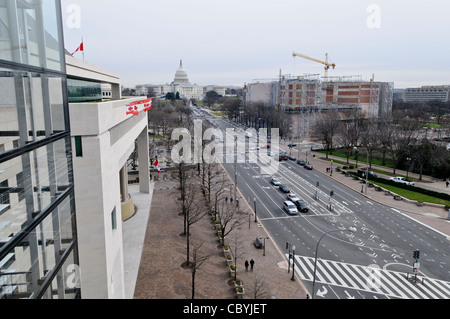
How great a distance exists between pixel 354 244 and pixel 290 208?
6.97m

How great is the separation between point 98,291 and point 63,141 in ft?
18.6

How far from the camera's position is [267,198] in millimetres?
33500

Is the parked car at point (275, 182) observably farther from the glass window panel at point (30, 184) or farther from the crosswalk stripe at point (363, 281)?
the glass window panel at point (30, 184)

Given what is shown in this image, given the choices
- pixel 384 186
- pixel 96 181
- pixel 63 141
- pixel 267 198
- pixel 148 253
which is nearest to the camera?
pixel 63 141

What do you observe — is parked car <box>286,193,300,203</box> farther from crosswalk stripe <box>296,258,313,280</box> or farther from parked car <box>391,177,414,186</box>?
parked car <box>391,177,414,186</box>

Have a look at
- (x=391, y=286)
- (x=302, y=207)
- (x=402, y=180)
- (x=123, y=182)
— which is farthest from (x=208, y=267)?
(x=402, y=180)

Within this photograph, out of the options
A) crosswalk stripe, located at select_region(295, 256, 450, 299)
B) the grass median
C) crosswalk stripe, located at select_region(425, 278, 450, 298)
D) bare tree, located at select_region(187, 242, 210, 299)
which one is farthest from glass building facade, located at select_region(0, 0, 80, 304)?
the grass median

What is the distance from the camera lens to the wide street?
60.5 ft

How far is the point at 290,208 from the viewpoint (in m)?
29.3

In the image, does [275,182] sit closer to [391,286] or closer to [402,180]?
[402,180]

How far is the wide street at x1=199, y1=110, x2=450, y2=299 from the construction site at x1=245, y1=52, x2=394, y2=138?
41.6m

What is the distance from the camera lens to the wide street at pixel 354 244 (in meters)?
18.5

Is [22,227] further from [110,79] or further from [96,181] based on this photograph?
[110,79]
